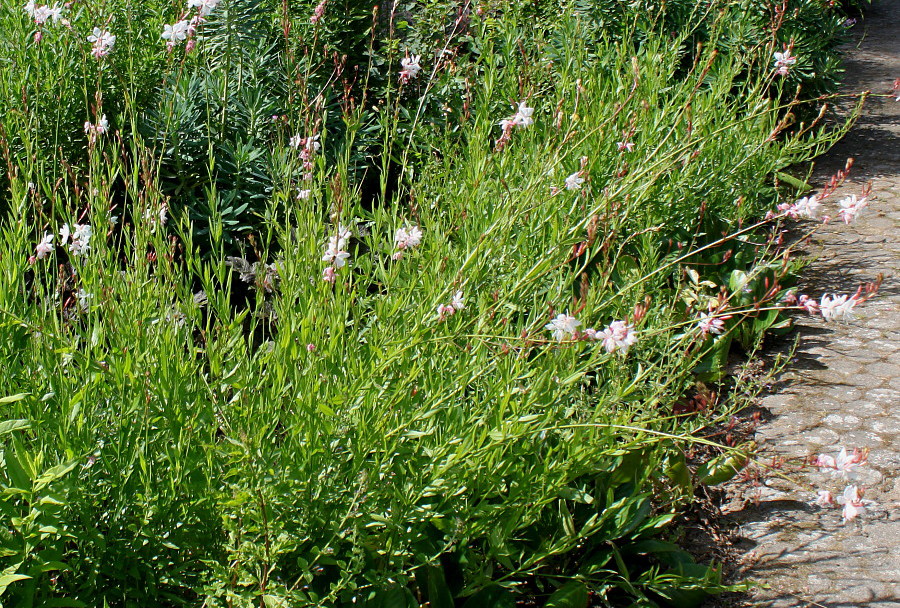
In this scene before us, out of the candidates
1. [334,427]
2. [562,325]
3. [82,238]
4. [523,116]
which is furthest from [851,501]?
[82,238]

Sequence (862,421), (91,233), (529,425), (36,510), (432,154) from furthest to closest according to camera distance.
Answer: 1. (432,154)
2. (862,421)
3. (91,233)
4. (529,425)
5. (36,510)

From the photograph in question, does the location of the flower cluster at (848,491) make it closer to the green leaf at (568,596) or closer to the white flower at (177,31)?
the green leaf at (568,596)

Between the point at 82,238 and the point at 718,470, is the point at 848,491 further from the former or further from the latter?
the point at 82,238

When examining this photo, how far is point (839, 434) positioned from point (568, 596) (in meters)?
1.47

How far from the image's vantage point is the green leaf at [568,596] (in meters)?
2.03

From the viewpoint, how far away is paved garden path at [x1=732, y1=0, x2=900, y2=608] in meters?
2.35

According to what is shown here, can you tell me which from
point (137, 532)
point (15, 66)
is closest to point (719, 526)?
point (137, 532)

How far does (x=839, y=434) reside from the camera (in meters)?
2.98

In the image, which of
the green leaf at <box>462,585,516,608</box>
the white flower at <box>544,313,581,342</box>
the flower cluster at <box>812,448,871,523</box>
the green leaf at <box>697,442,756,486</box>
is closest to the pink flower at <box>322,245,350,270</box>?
the white flower at <box>544,313,581,342</box>

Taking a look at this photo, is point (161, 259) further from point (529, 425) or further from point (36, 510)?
point (529, 425)

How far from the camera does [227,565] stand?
6.18ft

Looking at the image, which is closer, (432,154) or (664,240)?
(664,240)

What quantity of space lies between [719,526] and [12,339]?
2053mm

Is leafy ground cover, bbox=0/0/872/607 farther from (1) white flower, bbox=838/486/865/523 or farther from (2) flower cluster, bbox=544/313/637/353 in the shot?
(1) white flower, bbox=838/486/865/523
